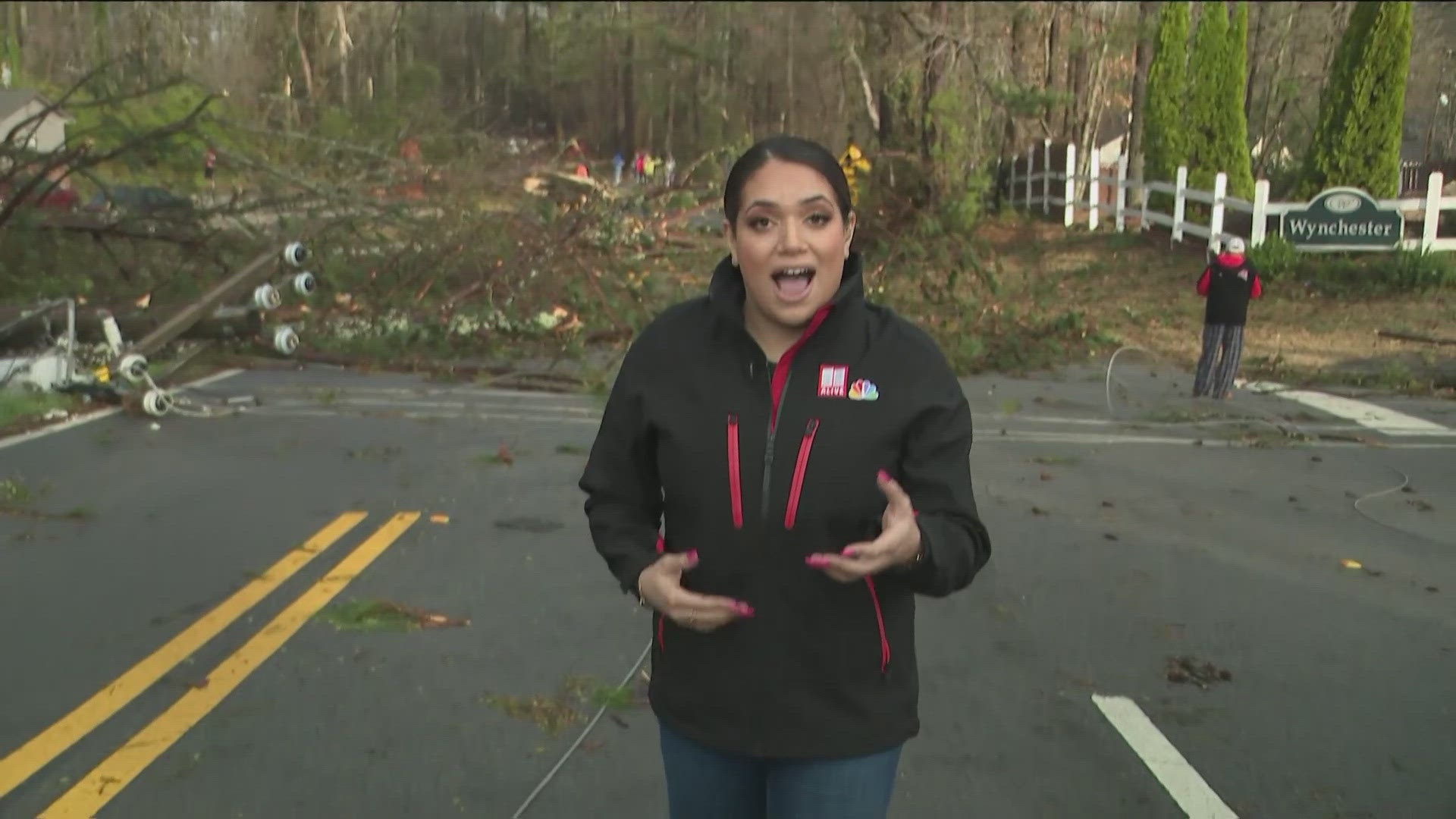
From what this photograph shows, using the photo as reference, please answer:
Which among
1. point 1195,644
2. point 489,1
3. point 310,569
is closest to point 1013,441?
point 1195,644

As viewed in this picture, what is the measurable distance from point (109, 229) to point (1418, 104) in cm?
1540

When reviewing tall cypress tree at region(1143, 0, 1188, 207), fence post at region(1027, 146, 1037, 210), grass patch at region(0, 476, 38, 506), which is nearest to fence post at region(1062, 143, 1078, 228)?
tall cypress tree at region(1143, 0, 1188, 207)

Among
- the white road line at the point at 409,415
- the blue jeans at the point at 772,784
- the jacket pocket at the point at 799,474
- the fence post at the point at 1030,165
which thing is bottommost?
the white road line at the point at 409,415

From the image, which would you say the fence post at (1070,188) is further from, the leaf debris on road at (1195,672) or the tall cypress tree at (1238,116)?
the leaf debris on road at (1195,672)

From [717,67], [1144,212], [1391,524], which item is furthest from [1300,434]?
[717,67]

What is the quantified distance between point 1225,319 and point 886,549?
38.0ft

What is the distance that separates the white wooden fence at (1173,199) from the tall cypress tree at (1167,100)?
591mm

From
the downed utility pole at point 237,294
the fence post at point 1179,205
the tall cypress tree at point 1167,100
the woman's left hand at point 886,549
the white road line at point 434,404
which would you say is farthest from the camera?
the tall cypress tree at point 1167,100

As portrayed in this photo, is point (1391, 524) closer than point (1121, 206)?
Yes

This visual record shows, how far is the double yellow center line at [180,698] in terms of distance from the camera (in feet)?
14.0

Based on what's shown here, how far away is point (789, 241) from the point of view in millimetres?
2355

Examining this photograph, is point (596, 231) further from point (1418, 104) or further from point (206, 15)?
point (206, 15)

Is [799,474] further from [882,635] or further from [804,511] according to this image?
[882,635]

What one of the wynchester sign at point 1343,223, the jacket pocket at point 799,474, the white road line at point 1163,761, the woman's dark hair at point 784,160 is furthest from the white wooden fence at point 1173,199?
the jacket pocket at point 799,474
